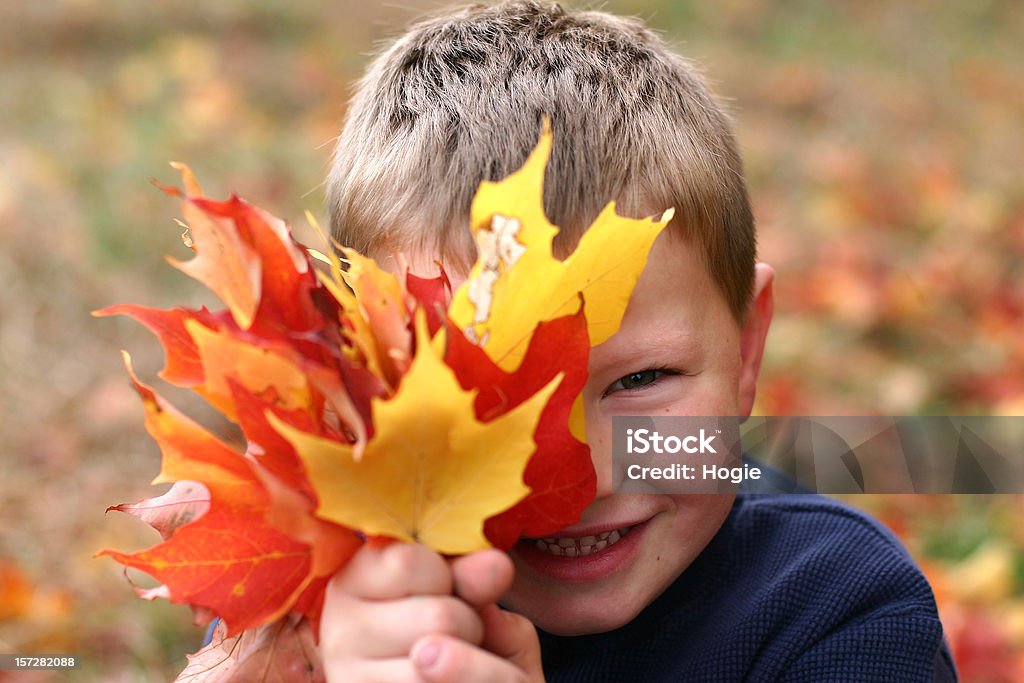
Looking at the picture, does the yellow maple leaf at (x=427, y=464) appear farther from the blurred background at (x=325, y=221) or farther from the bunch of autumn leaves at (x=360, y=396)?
the blurred background at (x=325, y=221)

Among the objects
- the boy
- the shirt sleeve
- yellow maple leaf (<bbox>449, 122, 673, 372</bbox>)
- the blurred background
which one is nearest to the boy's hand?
yellow maple leaf (<bbox>449, 122, 673, 372</bbox>)

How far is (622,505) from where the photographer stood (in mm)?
1069

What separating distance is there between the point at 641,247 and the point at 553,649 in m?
0.69

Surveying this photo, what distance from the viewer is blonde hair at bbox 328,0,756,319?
1086 millimetres

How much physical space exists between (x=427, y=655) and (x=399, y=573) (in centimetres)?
6

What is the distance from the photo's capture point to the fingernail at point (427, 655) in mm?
703

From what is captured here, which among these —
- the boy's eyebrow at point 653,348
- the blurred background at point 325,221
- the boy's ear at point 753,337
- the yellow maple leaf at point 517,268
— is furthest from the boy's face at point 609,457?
the blurred background at point 325,221

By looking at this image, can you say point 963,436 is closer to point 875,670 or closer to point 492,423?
point 875,670

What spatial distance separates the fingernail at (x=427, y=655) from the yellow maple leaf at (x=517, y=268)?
0.64 ft

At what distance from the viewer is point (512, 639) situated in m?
0.80

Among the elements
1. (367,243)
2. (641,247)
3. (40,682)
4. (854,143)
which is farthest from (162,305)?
(854,143)

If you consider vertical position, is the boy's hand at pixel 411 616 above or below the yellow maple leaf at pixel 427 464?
below

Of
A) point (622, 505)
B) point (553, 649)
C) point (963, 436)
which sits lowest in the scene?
point (963, 436)

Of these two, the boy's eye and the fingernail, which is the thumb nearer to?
the fingernail
